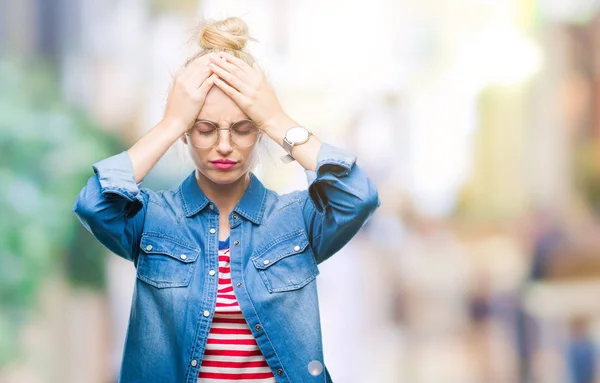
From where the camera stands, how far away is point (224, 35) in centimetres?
151

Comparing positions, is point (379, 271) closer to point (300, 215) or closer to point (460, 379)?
point (460, 379)

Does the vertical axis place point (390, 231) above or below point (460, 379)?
above

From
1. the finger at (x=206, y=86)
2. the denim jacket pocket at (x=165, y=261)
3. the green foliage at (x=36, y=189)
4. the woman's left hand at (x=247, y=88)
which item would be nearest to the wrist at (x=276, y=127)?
the woman's left hand at (x=247, y=88)

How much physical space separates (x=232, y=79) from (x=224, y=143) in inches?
4.3

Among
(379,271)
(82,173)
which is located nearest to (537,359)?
(379,271)

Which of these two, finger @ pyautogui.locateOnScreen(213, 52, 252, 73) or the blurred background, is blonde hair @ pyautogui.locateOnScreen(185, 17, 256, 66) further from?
the blurred background

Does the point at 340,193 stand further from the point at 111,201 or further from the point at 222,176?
the point at 111,201

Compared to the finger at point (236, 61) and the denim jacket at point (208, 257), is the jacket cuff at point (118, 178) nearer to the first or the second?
the denim jacket at point (208, 257)

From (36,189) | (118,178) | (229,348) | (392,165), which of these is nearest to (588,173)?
(392,165)

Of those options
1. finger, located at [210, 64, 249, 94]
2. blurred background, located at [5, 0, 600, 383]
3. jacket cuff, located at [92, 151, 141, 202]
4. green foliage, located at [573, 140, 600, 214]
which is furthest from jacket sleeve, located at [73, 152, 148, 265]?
green foliage, located at [573, 140, 600, 214]

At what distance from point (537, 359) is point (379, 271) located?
97 centimetres

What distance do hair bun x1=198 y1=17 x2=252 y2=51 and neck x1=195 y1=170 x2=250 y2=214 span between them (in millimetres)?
229

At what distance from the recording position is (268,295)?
56.7 inches

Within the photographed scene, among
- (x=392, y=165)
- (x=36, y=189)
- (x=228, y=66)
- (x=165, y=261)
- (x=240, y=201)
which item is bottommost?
(x=165, y=261)
